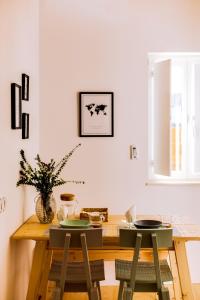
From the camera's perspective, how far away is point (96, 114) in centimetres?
440

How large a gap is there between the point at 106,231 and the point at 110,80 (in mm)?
1526

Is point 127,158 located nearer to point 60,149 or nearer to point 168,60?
point 60,149

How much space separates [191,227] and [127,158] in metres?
1.06

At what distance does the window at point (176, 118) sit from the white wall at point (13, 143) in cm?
111

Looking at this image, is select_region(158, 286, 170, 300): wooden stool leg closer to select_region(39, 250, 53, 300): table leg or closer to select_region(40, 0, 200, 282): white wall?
select_region(39, 250, 53, 300): table leg

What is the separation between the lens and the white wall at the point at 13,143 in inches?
122

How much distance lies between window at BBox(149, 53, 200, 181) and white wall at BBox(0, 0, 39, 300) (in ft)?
3.65

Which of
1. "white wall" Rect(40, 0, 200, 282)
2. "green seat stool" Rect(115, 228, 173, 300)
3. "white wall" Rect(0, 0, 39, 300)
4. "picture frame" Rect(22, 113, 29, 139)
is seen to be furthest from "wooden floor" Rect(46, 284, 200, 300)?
"picture frame" Rect(22, 113, 29, 139)

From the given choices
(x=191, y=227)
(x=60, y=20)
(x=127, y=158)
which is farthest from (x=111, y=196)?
(x=60, y=20)

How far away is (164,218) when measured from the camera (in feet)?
12.7

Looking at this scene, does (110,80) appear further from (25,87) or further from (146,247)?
(146,247)

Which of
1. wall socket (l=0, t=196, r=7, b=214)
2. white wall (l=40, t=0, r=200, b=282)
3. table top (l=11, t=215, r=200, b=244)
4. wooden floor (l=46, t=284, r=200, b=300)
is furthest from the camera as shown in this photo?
white wall (l=40, t=0, r=200, b=282)

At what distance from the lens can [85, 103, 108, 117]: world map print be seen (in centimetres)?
439

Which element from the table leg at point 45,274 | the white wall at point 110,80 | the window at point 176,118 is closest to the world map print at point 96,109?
the white wall at point 110,80
